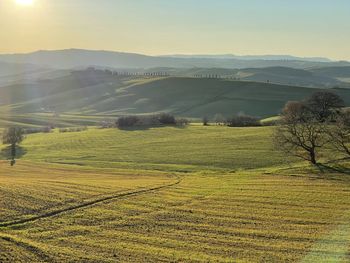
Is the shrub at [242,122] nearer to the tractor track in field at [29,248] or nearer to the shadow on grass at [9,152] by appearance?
the shadow on grass at [9,152]

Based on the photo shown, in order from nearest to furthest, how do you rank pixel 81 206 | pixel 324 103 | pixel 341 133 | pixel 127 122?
pixel 81 206 < pixel 341 133 < pixel 324 103 < pixel 127 122

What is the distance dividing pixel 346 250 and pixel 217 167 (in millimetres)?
44337

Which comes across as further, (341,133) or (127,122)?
(127,122)

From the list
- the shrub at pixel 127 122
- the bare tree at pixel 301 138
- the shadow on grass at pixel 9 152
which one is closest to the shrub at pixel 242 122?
the shrub at pixel 127 122

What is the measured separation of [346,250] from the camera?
27188mm

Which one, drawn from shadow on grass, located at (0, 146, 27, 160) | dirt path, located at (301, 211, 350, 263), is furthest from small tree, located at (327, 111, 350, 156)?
shadow on grass, located at (0, 146, 27, 160)

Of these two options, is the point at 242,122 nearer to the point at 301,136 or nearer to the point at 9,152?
the point at 301,136

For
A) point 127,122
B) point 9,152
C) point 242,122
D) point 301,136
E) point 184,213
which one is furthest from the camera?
point 127,122

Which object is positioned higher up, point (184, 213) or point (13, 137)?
point (184, 213)

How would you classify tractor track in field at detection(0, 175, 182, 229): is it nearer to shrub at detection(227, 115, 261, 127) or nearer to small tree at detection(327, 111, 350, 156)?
small tree at detection(327, 111, 350, 156)

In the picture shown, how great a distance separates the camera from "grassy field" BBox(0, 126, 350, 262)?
89.2 feet

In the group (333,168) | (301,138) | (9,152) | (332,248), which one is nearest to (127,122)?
(9,152)

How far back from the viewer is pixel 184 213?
124 feet

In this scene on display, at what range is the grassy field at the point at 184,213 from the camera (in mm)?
27203
